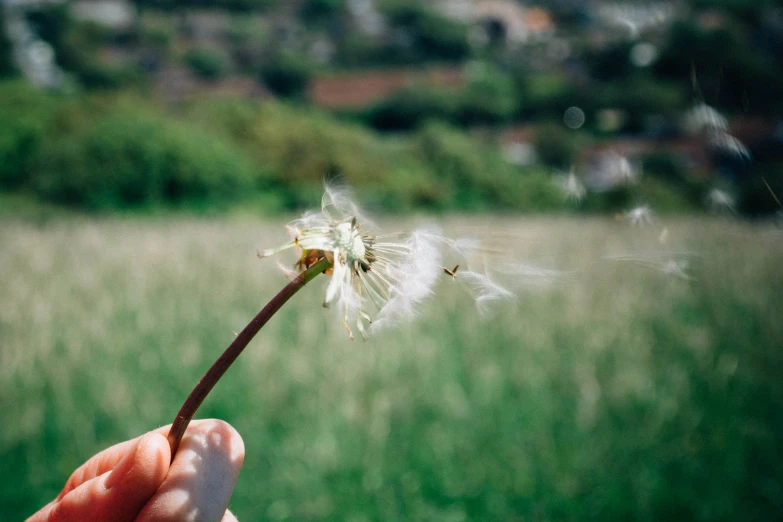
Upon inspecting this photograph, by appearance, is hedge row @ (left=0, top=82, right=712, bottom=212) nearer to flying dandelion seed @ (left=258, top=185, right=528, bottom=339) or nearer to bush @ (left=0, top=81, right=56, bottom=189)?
bush @ (left=0, top=81, right=56, bottom=189)

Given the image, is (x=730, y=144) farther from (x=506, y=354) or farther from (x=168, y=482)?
(x=506, y=354)

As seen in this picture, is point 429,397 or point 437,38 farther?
point 437,38

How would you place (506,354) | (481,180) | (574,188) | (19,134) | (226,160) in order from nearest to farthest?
(574,188) → (506,354) → (226,160) → (19,134) → (481,180)

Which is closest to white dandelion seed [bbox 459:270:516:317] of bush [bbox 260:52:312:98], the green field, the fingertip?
the fingertip

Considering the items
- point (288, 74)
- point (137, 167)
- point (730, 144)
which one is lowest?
point (288, 74)

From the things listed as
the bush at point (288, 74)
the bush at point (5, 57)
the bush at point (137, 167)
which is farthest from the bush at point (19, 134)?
the bush at point (288, 74)

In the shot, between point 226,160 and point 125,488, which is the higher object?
point 125,488

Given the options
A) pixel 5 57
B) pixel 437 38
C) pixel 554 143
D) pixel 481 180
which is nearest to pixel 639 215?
pixel 481 180

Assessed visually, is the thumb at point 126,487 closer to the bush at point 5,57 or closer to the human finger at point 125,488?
the human finger at point 125,488

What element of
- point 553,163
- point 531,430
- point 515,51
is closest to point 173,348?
point 531,430
